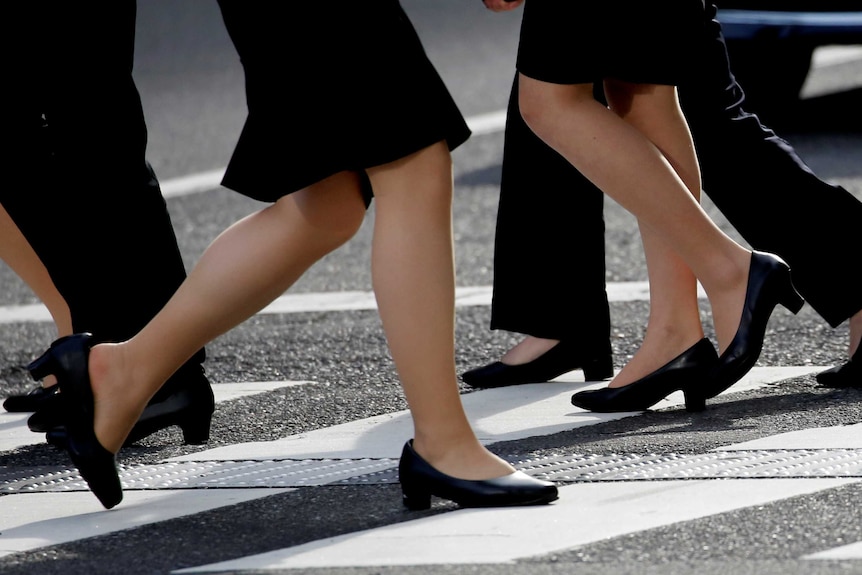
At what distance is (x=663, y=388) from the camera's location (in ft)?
12.2

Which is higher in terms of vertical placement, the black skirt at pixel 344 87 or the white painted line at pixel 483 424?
the black skirt at pixel 344 87

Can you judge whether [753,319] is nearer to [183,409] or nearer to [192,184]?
[183,409]

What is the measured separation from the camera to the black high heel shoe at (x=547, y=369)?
419 centimetres

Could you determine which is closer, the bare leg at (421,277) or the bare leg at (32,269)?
the bare leg at (421,277)

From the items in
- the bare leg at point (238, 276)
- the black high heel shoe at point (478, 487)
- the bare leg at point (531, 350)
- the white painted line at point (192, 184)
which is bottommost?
the white painted line at point (192, 184)

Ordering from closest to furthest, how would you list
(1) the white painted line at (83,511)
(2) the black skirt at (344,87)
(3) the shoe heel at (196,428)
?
(2) the black skirt at (344,87) < (1) the white painted line at (83,511) < (3) the shoe heel at (196,428)

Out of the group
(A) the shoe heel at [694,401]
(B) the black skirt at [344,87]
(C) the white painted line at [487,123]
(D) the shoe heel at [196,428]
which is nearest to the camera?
(B) the black skirt at [344,87]

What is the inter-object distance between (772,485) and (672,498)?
Result: 0.18 meters

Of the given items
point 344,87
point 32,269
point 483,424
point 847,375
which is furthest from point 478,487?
point 32,269

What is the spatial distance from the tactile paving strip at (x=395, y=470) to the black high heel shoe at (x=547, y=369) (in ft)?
2.70

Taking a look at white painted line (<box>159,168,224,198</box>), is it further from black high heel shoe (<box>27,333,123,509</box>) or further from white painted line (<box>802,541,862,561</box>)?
white painted line (<box>802,541,862,561</box>)

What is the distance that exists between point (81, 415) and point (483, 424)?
3.05 ft

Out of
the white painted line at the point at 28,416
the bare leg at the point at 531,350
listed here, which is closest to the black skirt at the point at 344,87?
the white painted line at the point at 28,416

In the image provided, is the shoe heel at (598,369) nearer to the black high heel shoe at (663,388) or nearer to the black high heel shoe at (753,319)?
the black high heel shoe at (663,388)
